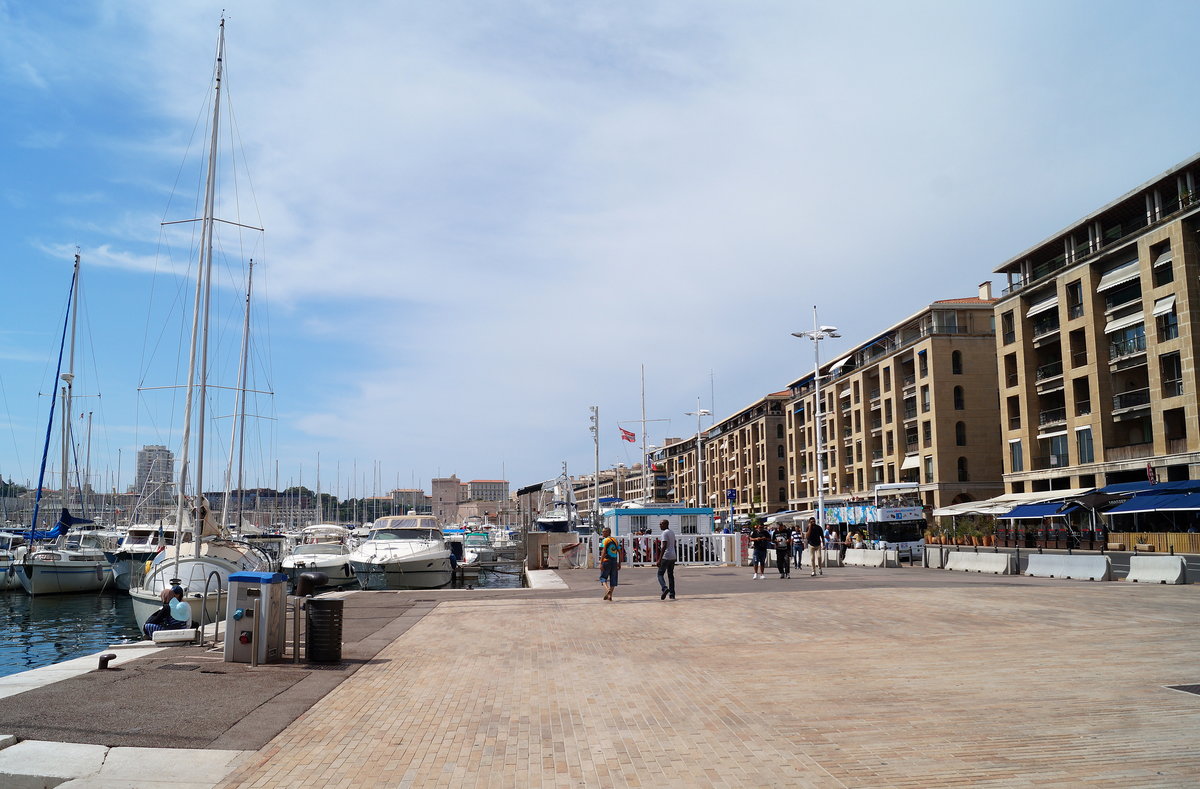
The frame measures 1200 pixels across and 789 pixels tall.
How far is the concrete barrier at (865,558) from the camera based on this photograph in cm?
3359

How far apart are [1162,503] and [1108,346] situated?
17033 millimetres

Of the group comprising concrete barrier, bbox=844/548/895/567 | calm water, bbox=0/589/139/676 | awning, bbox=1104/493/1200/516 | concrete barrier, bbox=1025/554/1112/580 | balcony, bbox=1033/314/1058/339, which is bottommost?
calm water, bbox=0/589/139/676

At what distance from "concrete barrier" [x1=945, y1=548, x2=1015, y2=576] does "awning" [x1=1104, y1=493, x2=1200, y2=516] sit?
481 inches

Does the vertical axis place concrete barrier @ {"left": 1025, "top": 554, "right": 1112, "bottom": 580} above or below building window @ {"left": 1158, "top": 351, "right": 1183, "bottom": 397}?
below

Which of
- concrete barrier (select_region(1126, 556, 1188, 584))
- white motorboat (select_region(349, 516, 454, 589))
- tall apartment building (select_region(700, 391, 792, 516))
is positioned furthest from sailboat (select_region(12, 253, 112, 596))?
tall apartment building (select_region(700, 391, 792, 516))

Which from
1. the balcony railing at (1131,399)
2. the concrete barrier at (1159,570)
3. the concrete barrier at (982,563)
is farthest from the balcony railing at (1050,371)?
the concrete barrier at (1159,570)

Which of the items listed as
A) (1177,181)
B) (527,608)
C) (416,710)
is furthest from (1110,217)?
(416,710)

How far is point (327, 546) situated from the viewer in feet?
129

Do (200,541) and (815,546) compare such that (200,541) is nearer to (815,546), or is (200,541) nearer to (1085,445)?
(815,546)

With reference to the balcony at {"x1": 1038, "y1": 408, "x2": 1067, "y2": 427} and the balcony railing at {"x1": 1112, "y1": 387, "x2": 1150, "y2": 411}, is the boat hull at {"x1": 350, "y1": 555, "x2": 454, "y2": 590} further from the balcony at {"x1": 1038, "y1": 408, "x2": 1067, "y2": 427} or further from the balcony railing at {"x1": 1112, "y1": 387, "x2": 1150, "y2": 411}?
the balcony at {"x1": 1038, "y1": 408, "x2": 1067, "y2": 427}

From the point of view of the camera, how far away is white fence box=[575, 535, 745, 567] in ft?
106

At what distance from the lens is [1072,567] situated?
80.2 ft

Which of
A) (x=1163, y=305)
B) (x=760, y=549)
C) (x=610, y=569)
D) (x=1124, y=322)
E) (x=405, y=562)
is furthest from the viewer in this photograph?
(x=1124, y=322)

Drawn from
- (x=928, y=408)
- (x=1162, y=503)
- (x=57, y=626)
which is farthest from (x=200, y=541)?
(x=928, y=408)
